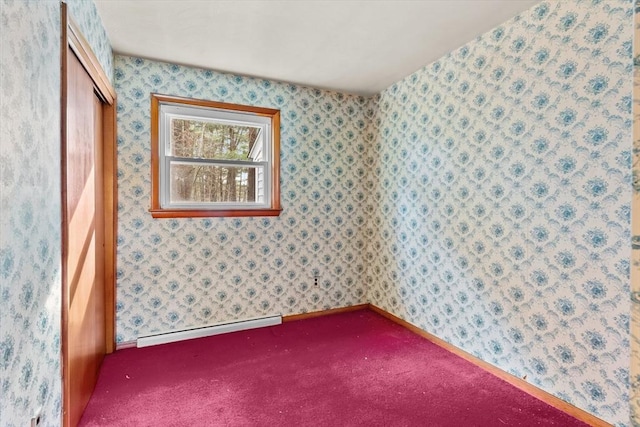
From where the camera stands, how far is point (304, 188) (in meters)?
3.19

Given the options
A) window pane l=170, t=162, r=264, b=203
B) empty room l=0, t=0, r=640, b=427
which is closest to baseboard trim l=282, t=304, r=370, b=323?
empty room l=0, t=0, r=640, b=427

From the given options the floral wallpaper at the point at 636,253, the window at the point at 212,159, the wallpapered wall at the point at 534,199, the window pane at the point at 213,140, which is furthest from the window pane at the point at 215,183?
the floral wallpaper at the point at 636,253

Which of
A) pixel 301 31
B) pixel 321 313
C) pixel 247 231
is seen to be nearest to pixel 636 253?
pixel 301 31

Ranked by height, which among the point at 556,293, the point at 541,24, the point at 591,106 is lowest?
the point at 556,293

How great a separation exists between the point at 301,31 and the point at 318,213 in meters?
1.60

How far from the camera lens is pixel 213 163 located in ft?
9.48

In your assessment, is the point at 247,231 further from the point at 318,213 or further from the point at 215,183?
the point at 318,213

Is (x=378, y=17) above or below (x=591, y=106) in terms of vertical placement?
above

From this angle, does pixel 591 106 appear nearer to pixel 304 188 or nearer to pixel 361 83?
pixel 361 83

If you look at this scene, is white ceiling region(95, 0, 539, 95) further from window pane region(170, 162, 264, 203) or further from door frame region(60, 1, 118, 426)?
window pane region(170, 162, 264, 203)

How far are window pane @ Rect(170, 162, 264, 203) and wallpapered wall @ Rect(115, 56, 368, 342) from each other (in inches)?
7.9

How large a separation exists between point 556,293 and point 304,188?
2097 millimetres

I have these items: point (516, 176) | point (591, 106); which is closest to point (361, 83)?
point (516, 176)

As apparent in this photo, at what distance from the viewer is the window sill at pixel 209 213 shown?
266cm
